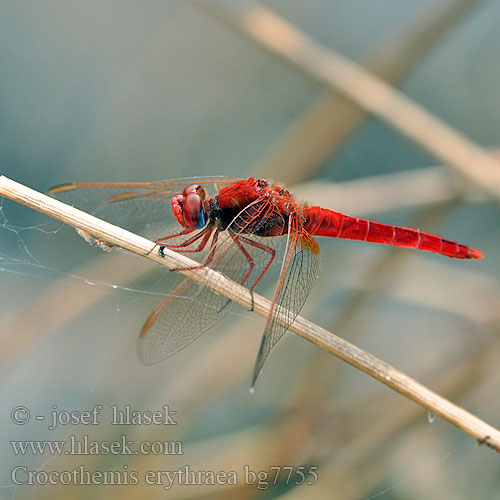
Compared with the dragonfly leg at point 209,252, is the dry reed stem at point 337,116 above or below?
above

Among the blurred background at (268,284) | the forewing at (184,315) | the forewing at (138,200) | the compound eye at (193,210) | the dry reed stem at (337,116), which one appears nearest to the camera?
the forewing at (184,315)

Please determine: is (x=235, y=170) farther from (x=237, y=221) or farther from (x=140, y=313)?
(x=237, y=221)

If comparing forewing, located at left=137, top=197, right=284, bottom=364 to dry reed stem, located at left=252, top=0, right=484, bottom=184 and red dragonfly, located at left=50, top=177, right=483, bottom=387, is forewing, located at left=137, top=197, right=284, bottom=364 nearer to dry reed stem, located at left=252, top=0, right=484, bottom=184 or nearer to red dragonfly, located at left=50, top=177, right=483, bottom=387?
red dragonfly, located at left=50, top=177, right=483, bottom=387

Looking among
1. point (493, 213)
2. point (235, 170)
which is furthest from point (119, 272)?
point (493, 213)

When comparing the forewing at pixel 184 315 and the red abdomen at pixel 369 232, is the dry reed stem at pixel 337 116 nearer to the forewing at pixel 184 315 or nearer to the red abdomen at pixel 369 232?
the red abdomen at pixel 369 232

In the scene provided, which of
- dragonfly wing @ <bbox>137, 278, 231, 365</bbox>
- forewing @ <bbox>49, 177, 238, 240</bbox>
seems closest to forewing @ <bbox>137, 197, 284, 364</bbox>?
dragonfly wing @ <bbox>137, 278, 231, 365</bbox>

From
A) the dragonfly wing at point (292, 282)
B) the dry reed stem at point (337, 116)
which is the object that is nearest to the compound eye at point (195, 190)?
the dragonfly wing at point (292, 282)
